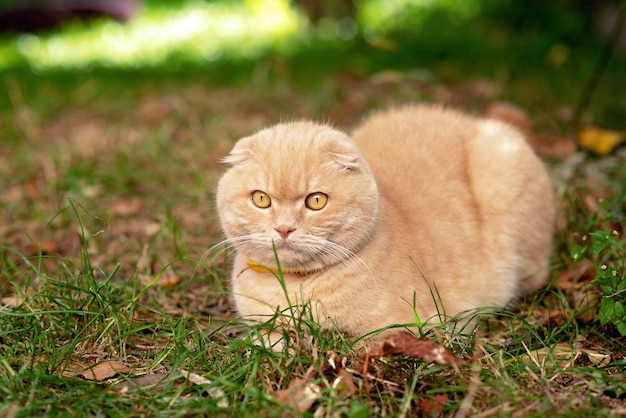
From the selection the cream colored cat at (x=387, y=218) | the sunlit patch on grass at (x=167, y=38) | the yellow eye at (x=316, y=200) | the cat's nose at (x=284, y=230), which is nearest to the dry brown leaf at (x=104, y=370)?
the cream colored cat at (x=387, y=218)

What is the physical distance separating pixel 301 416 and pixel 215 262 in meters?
1.43

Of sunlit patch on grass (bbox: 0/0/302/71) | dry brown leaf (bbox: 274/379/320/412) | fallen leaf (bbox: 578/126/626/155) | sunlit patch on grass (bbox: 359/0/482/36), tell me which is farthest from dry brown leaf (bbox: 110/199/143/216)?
sunlit patch on grass (bbox: 359/0/482/36)

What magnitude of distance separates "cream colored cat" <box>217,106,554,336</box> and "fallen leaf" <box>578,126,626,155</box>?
1252 mm

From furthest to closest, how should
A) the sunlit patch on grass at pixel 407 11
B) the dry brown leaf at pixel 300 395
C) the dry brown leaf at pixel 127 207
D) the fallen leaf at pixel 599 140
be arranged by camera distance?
the sunlit patch on grass at pixel 407 11 → the fallen leaf at pixel 599 140 → the dry brown leaf at pixel 127 207 → the dry brown leaf at pixel 300 395

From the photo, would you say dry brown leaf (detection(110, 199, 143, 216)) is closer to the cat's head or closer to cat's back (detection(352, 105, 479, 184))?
cat's back (detection(352, 105, 479, 184))

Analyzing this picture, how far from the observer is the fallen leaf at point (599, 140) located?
4.68m

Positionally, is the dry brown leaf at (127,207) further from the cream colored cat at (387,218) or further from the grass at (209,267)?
the cream colored cat at (387,218)

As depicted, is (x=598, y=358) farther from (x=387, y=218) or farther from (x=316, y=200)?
(x=316, y=200)

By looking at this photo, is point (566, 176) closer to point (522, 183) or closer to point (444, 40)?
point (522, 183)

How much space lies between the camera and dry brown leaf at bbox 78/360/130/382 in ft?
8.17

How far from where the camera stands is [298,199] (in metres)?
2.66

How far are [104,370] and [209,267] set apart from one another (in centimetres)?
102

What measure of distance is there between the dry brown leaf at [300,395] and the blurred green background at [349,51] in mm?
3370

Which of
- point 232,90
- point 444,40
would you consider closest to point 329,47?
point 444,40
